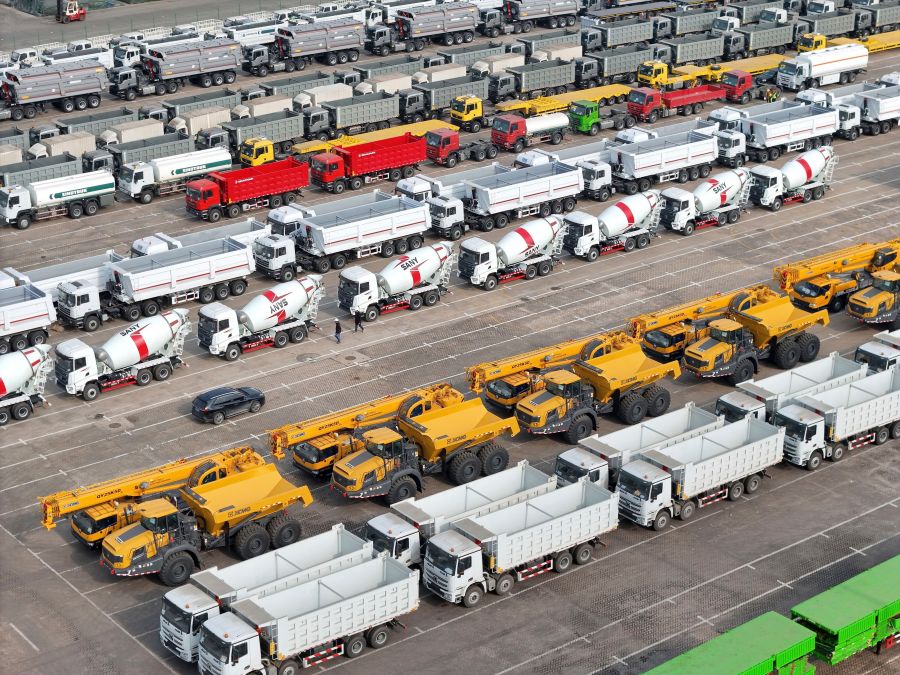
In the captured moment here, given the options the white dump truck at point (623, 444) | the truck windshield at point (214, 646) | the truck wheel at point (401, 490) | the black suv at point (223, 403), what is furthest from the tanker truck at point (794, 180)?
the truck windshield at point (214, 646)

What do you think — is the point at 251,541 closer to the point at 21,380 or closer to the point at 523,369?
the point at 523,369

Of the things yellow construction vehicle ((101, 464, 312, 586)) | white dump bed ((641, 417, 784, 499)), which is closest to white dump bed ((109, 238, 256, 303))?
yellow construction vehicle ((101, 464, 312, 586))

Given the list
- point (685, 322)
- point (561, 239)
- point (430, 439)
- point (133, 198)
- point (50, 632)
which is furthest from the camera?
point (133, 198)

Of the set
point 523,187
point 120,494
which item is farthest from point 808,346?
point 120,494

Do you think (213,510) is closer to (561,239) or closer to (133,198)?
(561,239)

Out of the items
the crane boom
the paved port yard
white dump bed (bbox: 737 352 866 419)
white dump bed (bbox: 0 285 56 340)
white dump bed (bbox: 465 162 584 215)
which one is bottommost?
the paved port yard

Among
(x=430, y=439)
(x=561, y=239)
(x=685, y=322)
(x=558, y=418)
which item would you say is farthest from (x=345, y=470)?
(x=561, y=239)

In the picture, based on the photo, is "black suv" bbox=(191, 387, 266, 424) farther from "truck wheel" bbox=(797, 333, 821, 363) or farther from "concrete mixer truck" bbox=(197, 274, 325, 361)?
"truck wheel" bbox=(797, 333, 821, 363)
